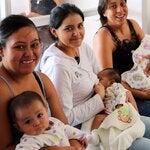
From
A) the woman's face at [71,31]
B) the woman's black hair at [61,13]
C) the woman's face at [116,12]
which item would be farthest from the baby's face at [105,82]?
the woman's face at [116,12]

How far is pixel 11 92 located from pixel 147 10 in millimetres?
1990

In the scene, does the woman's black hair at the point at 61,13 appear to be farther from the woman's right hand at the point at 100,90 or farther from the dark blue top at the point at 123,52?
the dark blue top at the point at 123,52

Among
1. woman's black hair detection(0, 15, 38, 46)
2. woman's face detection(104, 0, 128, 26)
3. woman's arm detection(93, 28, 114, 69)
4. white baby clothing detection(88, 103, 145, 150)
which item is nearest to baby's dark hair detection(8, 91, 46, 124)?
woman's black hair detection(0, 15, 38, 46)

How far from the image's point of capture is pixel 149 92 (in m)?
2.15

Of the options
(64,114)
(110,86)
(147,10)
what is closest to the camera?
(64,114)

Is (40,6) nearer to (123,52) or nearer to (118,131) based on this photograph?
(123,52)

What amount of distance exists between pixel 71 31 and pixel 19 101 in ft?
1.94

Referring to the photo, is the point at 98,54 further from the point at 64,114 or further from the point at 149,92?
the point at 64,114

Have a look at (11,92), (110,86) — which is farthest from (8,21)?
(110,86)

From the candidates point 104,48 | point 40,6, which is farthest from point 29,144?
point 40,6

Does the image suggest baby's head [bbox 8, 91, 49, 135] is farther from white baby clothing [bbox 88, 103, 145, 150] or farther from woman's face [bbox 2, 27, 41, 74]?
white baby clothing [bbox 88, 103, 145, 150]

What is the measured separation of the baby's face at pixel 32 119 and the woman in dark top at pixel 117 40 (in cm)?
89

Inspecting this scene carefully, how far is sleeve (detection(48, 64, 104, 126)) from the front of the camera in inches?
61.7

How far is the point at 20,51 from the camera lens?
1.25m
